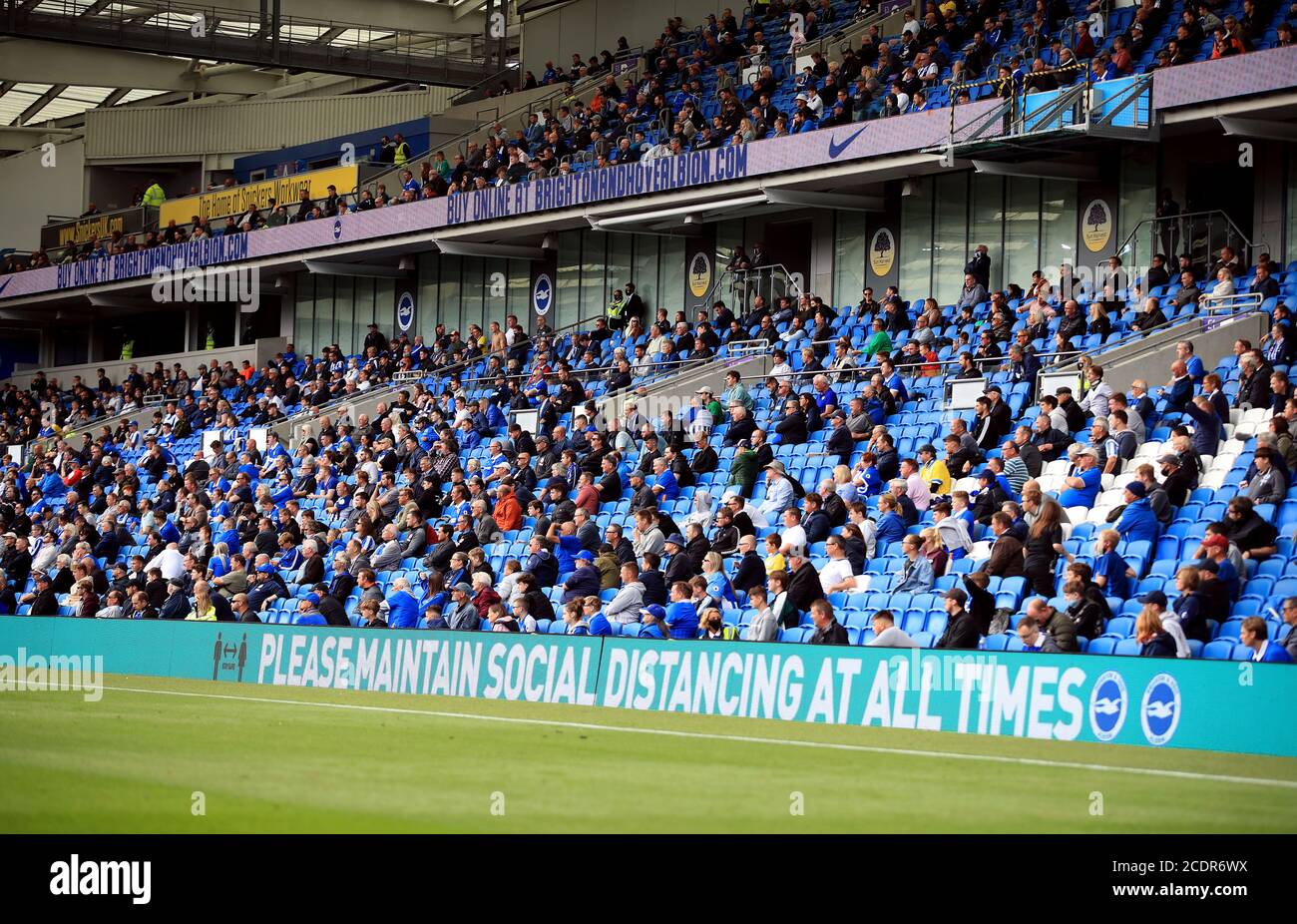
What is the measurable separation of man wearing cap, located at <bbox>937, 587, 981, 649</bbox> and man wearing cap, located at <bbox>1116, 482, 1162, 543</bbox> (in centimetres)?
227

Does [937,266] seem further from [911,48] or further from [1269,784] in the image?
[1269,784]

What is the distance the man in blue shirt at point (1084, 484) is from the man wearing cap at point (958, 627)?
10.8 ft

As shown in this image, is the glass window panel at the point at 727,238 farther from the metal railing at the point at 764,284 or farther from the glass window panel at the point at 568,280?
the glass window panel at the point at 568,280

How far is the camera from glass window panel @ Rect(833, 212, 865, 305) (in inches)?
1143

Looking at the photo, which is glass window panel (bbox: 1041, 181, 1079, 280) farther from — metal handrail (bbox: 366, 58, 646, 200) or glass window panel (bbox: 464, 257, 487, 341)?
glass window panel (bbox: 464, 257, 487, 341)

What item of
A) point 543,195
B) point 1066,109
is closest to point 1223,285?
point 1066,109

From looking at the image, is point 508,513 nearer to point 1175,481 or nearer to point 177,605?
point 177,605

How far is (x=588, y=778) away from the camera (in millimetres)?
9602

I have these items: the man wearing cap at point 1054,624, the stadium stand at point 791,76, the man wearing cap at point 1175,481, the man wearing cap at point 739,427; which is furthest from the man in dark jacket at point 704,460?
the man wearing cap at point 1054,624

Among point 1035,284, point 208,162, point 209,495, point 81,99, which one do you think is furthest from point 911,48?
point 81,99

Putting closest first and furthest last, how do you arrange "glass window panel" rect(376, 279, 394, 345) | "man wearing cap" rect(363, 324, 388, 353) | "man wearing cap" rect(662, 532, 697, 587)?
"man wearing cap" rect(662, 532, 697, 587), "man wearing cap" rect(363, 324, 388, 353), "glass window panel" rect(376, 279, 394, 345)

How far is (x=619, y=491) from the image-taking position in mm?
21641

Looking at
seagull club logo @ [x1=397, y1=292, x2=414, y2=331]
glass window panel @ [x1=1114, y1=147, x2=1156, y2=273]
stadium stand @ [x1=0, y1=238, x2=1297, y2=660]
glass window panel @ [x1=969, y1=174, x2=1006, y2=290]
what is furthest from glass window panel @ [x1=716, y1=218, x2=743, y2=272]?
seagull club logo @ [x1=397, y1=292, x2=414, y2=331]

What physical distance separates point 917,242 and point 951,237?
2.27 ft
